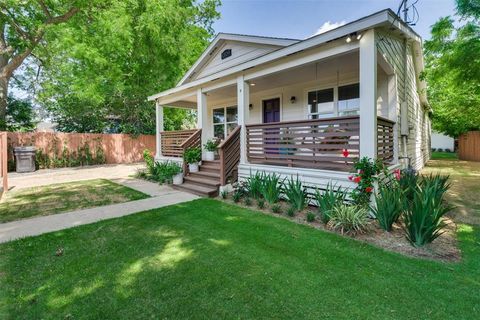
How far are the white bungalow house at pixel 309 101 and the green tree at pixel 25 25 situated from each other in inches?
250

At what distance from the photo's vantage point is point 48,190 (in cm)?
759

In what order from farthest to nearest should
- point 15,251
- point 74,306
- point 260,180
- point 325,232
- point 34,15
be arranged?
point 34,15, point 260,180, point 325,232, point 15,251, point 74,306

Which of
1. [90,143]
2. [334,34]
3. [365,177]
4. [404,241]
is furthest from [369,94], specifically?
[90,143]

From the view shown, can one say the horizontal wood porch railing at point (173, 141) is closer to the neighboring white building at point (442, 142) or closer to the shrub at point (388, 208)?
the shrub at point (388, 208)

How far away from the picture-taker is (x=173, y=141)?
999 centimetres

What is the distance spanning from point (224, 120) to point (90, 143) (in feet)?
28.8

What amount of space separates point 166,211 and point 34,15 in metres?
13.4

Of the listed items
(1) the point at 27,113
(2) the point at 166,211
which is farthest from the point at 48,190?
(1) the point at 27,113

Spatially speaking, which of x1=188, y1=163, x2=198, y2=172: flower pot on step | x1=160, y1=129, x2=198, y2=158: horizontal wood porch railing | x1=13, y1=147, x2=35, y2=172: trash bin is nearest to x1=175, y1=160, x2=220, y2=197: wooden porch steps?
x1=188, y1=163, x2=198, y2=172: flower pot on step

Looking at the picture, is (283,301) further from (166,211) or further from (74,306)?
(166,211)

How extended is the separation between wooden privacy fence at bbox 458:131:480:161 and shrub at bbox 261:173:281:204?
56.3 ft

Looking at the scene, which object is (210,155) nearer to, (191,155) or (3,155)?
(191,155)

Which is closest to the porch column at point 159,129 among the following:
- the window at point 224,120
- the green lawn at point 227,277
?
the window at point 224,120

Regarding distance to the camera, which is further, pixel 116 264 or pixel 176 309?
pixel 116 264
